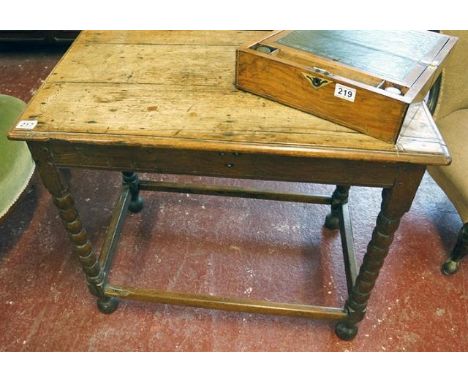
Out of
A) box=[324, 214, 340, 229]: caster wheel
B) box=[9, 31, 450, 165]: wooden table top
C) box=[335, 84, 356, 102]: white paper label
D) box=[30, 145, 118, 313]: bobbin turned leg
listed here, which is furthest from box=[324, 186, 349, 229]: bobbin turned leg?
box=[30, 145, 118, 313]: bobbin turned leg

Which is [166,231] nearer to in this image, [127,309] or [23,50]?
[127,309]

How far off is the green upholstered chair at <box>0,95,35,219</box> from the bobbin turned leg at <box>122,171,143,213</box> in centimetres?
38

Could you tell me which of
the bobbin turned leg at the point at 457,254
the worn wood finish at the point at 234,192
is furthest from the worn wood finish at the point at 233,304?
the bobbin turned leg at the point at 457,254

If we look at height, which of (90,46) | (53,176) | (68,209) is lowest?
(68,209)

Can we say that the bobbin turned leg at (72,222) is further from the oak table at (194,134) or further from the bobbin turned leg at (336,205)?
the bobbin turned leg at (336,205)

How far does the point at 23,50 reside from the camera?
3193mm

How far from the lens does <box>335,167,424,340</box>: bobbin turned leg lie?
1009mm

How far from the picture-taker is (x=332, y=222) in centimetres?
181

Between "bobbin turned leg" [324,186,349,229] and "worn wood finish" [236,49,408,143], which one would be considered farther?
"bobbin turned leg" [324,186,349,229]

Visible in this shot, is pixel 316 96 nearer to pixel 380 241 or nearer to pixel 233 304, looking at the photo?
pixel 380 241

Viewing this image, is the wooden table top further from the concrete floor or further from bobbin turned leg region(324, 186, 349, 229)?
the concrete floor

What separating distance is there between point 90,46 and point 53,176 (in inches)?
19.5
